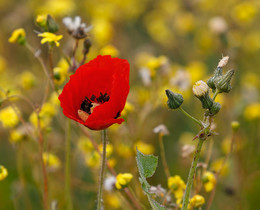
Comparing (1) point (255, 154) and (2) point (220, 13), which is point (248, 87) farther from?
(2) point (220, 13)

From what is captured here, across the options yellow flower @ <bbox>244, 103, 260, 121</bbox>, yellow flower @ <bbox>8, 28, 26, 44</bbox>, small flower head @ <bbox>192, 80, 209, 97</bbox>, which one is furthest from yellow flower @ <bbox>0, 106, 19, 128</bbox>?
yellow flower @ <bbox>244, 103, 260, 121</bbox>

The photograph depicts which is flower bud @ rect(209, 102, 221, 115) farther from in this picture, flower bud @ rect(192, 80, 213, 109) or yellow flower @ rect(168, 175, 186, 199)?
yellow flower @ rect(168, 175, 186, 199)

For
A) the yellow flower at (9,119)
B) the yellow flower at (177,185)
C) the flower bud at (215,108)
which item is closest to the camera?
the flower bud at (215,108)

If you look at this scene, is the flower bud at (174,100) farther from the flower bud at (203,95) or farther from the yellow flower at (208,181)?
the yellow flower at (208,181)

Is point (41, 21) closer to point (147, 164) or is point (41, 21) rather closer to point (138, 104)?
point (147, 164)

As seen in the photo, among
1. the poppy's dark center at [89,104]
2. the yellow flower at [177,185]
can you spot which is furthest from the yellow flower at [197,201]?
the poppy's dark center at [89,104]

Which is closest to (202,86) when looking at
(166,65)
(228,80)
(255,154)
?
(228,80)
